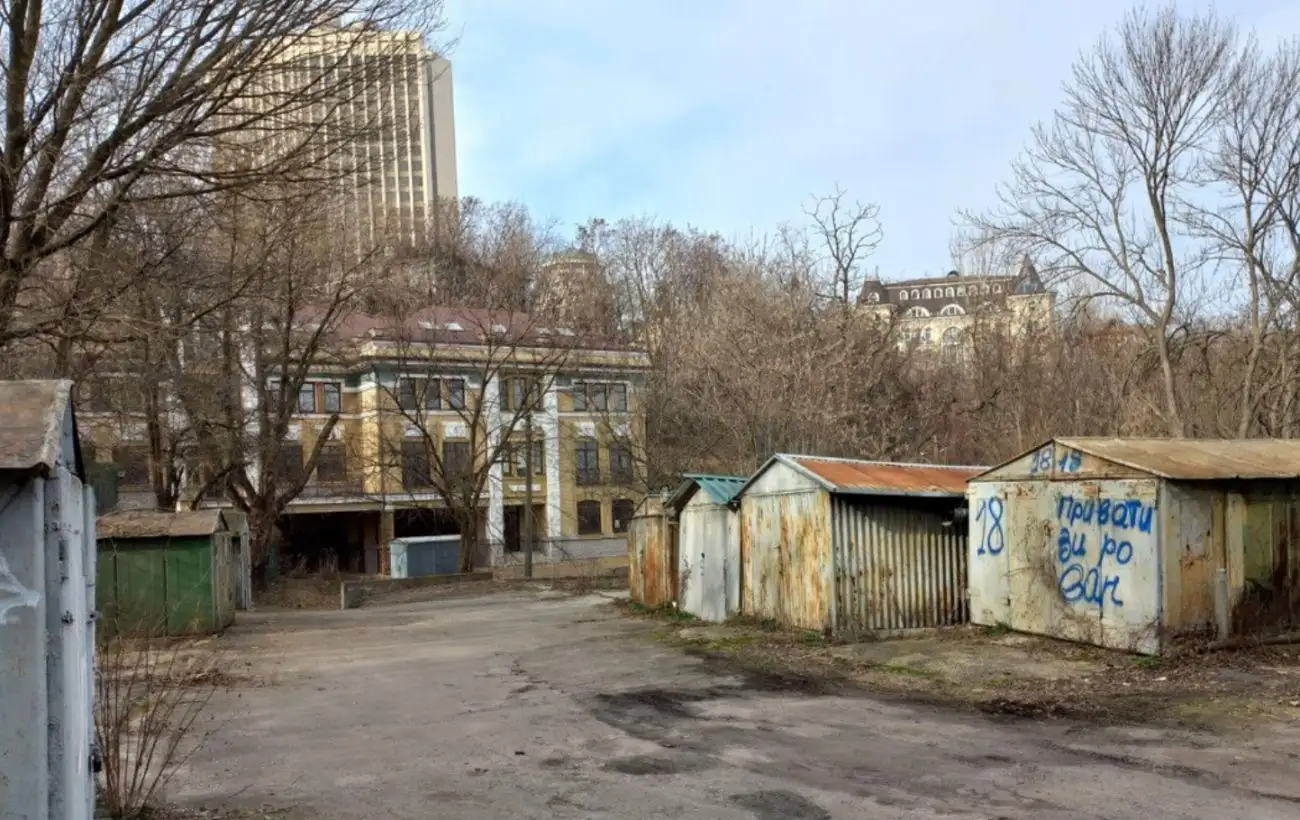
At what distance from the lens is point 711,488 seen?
58.0 feet

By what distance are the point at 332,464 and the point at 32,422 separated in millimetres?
45586

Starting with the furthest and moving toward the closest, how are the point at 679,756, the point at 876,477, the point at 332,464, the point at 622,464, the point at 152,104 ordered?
the point at 332,464, the point at 622,464, the point at 876,477, the point at 152,104, the point at 679,756

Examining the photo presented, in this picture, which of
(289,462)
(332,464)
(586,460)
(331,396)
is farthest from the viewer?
(586,460)

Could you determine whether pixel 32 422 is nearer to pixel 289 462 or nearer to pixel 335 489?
pixel 289 462

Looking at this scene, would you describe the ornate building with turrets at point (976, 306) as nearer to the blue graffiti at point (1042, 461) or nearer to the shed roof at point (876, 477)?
the shed roof at point (876, 477)

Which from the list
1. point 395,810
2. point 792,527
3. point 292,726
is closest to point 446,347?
point 792,527

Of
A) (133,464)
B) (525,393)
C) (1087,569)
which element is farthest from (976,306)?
(133,464)

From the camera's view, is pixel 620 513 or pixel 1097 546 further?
pixel 620 513

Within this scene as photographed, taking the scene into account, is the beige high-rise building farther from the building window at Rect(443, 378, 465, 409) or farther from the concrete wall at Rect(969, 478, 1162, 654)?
the building window at Rect(443, 378, 465, 409)

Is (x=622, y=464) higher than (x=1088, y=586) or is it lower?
higher

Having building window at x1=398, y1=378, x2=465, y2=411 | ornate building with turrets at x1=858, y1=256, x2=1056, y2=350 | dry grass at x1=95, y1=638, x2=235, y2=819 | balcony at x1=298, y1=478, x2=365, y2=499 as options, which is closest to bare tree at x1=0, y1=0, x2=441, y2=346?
dry grass at x1=95, y1=638, x2=235, y2=819

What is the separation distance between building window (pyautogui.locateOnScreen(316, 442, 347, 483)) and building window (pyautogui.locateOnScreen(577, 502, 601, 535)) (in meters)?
12.4

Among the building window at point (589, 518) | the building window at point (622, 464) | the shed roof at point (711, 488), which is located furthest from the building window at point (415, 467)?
the shed roof at point (711, 488)

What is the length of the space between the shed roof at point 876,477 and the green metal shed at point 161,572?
1052 centimetres
